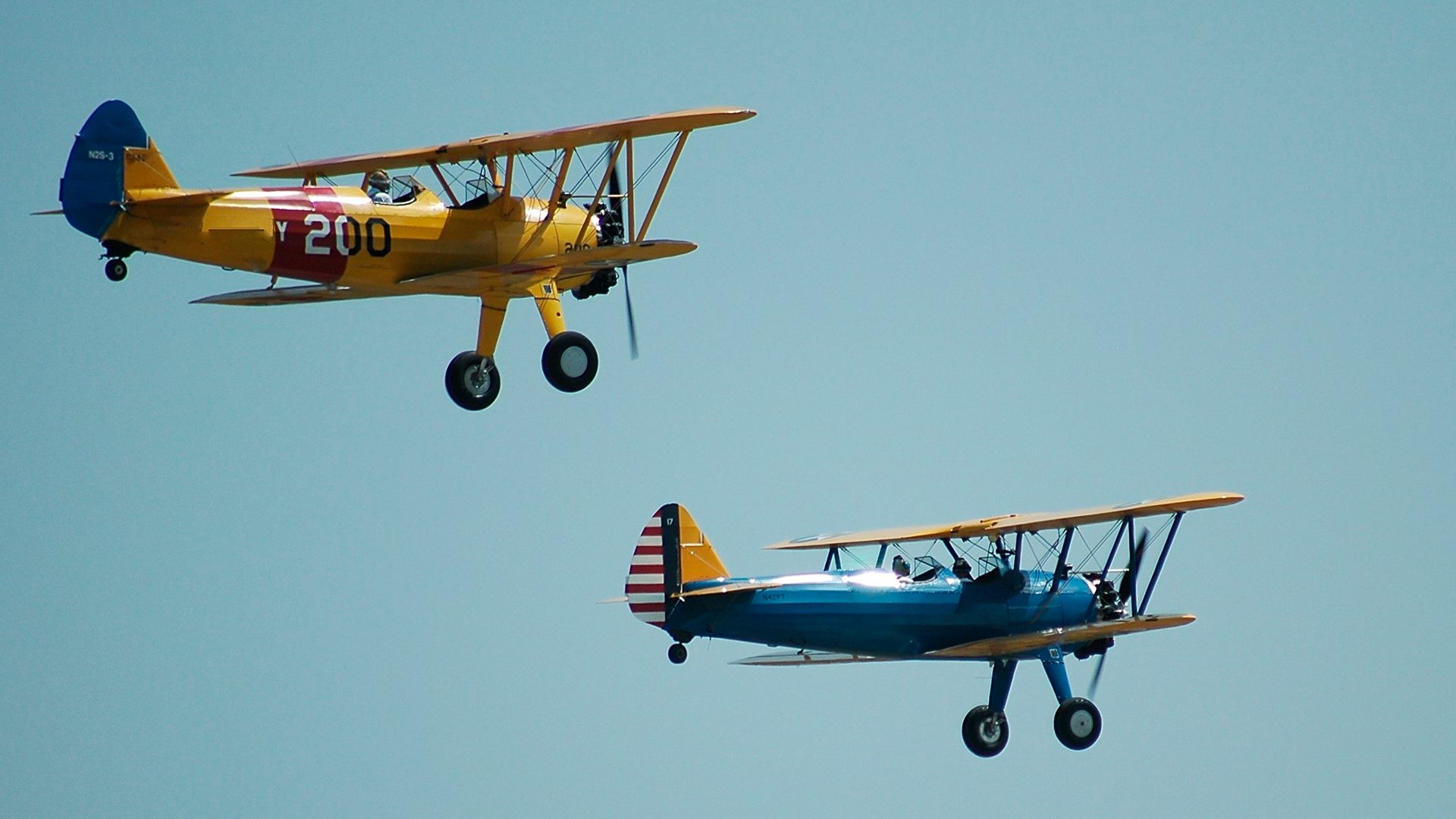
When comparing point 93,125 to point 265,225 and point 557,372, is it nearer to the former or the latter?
point 265,225

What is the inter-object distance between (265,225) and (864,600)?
30.1 feet

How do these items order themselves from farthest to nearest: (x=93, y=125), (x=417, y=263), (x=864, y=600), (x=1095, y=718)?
(x=1095, y=718) → (x=864, y=600) → (x=417, y=263) → (x=93, y=125)

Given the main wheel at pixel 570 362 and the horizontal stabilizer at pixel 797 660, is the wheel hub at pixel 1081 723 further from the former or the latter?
the main wheel at pixel 570 362

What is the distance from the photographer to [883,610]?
36781 mm

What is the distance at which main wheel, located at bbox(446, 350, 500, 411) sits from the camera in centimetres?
3303

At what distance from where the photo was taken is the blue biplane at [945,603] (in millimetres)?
36000

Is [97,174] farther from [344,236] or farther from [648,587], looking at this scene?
[648,587]

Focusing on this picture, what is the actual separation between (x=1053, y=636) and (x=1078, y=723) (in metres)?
1.70

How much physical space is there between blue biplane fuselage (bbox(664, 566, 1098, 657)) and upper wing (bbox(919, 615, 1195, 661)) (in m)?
0.13

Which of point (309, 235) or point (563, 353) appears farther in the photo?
point (563, 353)

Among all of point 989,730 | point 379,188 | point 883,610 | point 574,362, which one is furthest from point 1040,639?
point 379,188

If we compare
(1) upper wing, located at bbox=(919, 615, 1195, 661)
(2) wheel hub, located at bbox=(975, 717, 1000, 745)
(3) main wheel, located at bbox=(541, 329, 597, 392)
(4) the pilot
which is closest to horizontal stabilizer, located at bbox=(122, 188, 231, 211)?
(4) the pilot

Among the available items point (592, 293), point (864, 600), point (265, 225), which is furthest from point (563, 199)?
point (864, 600)

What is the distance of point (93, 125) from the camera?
3042cm
